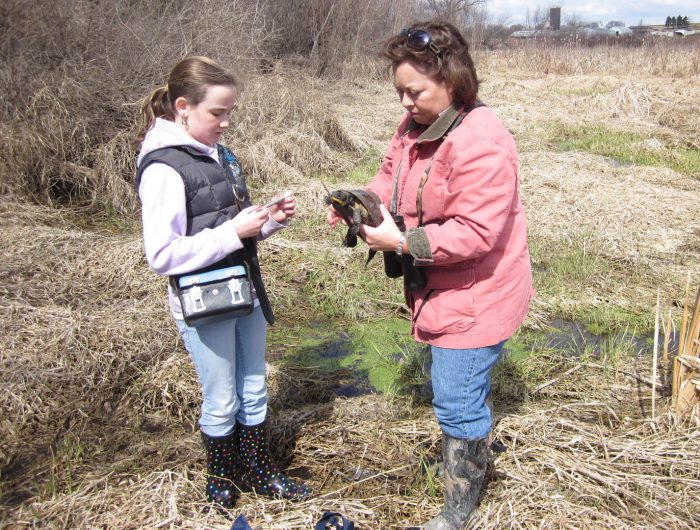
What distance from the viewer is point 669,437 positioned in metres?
2.78

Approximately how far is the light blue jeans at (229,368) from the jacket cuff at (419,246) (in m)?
0.75

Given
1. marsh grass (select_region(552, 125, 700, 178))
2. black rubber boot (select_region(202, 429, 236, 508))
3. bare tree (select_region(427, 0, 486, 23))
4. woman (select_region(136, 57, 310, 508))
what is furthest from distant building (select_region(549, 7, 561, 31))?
black rubber boot (select_region(202, 429, 236, 508))

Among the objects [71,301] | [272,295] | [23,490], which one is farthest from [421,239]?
[71,301]

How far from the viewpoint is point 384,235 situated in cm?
197

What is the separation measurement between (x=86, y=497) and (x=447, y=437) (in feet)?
4.84

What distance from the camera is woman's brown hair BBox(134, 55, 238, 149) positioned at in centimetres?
210

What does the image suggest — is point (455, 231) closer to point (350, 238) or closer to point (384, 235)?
point (384, 235)

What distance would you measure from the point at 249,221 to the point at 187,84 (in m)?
0.54

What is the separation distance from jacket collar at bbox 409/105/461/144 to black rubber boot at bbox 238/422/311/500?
1.37 meters

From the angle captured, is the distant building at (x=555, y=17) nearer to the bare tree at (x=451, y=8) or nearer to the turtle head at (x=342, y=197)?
the bare tree at (x=451, y=8)

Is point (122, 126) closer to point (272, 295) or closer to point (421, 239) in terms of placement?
point (272, 295)

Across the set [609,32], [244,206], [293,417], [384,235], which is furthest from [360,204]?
[609,32]

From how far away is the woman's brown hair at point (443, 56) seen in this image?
187cm

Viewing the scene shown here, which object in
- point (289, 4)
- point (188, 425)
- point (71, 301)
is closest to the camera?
point (188, 425)
